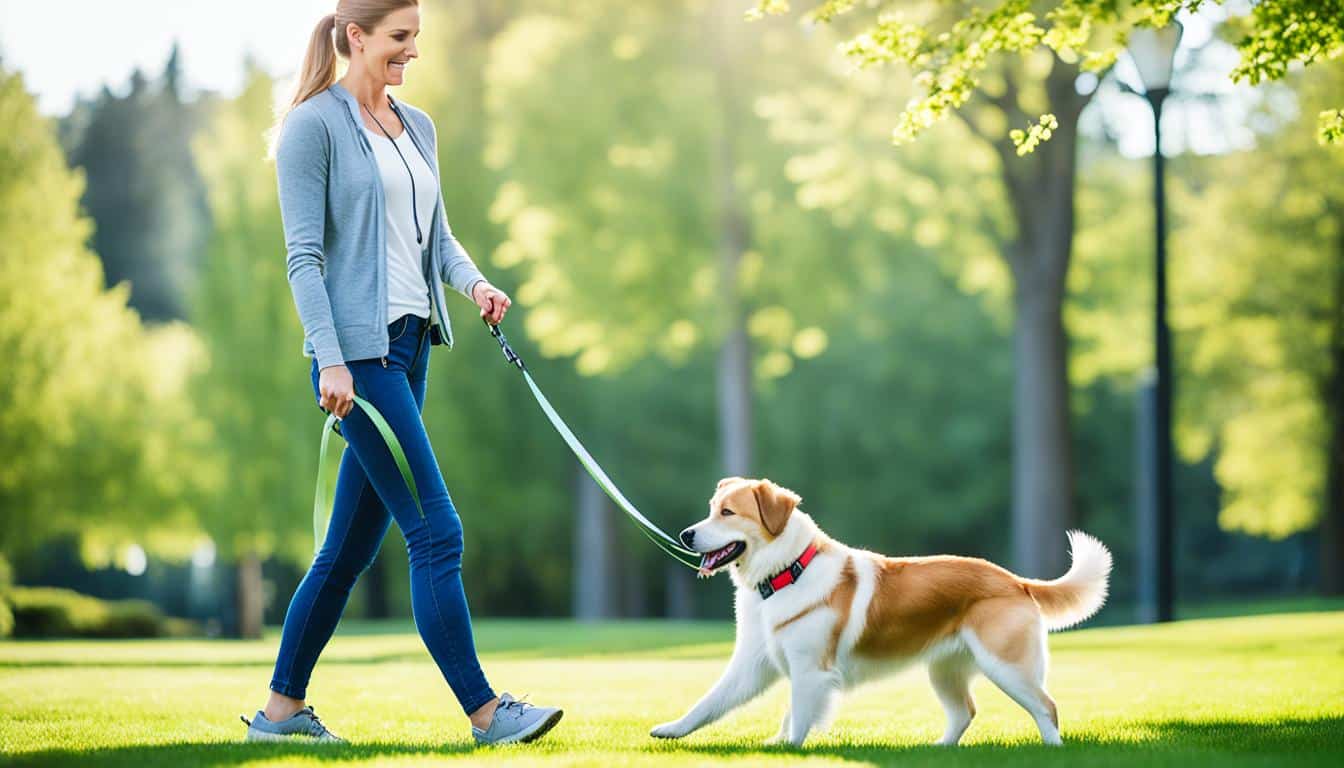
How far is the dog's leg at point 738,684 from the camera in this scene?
5.55 m

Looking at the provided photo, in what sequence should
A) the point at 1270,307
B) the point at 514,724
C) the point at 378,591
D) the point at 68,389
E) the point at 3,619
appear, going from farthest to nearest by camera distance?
the point at 378,591 → the point at 1270,307 → the point at 68,389 → the point at 3,619 → the point at 514,724

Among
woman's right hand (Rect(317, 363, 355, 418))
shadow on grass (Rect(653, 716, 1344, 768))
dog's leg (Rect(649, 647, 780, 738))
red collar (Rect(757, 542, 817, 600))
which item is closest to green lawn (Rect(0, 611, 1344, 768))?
shadow on grass (Rect(653, 716, 1344, 768))

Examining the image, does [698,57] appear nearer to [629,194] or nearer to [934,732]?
[629,194]

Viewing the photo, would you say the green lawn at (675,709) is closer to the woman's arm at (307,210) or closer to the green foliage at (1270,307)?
the woman's arm at (307,210)

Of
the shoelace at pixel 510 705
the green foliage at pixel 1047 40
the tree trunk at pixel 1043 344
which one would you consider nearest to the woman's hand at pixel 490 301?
the shoelace at pixel 510 705

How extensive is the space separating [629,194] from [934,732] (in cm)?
1527

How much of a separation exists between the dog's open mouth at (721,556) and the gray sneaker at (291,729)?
61.9 inches

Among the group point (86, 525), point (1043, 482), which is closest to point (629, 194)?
point (1043, 482)

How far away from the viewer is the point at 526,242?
2128 cm

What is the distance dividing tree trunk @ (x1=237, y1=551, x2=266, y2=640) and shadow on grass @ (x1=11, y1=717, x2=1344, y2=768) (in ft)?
63.2

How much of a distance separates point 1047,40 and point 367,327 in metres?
3.60

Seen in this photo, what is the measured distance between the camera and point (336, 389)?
479 centimetres

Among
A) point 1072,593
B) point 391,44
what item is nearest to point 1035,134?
point 1072,593

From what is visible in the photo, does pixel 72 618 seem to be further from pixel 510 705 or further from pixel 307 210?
pixel 307 210
